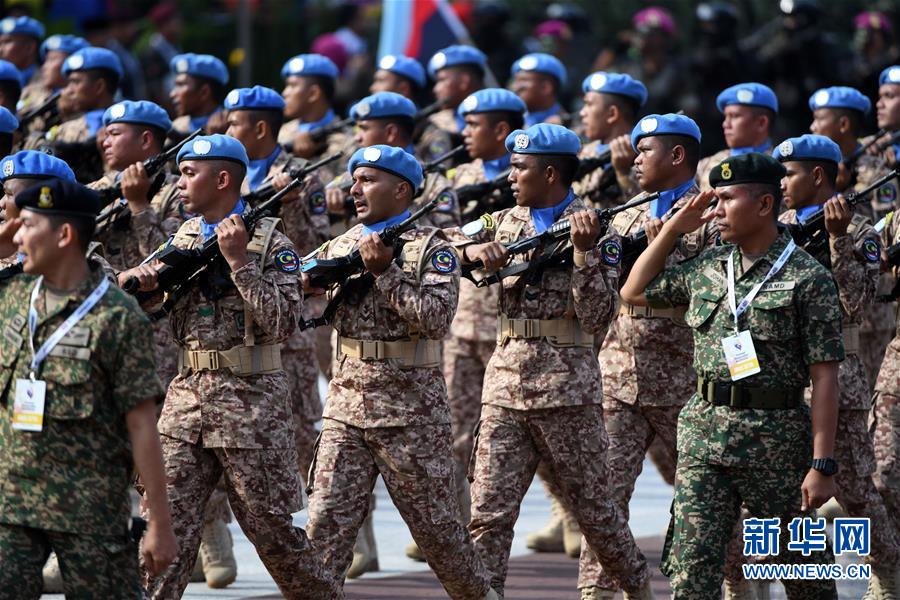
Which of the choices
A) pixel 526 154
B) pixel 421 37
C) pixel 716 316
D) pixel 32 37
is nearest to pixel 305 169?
pixel 526 154

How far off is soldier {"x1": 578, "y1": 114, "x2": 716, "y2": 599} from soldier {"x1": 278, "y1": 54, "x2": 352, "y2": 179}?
3.51m

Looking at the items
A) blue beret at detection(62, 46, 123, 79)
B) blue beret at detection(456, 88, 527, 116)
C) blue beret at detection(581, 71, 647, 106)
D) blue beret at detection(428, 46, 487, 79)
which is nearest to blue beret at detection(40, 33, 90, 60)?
blue beret at detection(62, 46, 123, 79)

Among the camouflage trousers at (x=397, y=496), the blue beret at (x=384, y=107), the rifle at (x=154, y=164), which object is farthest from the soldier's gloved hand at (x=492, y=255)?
the blue beret at (x=384, y=107)

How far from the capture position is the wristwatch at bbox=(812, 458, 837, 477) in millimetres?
7242

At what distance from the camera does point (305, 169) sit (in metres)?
9.51

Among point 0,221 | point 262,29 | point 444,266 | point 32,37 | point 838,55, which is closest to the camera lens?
point 444,266

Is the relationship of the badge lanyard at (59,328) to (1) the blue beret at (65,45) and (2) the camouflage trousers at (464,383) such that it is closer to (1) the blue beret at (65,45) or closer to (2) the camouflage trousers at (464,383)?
(2) the camouflage trousers at (464,383)

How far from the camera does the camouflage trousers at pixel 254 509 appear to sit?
25.9 feet

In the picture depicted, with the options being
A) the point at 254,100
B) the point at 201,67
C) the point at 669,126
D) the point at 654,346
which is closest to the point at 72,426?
the point at 654,346

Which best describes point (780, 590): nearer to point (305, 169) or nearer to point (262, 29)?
point (305, 169)

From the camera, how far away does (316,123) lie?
496 inches

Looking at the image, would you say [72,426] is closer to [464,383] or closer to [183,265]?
[183,265]

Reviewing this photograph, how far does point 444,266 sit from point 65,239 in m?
2.08

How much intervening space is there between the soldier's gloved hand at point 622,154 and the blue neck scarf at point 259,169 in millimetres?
1899
